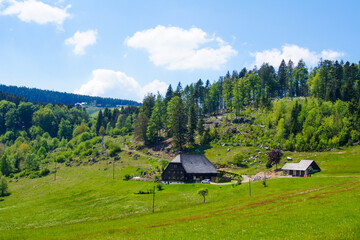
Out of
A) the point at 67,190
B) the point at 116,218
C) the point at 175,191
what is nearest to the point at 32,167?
the point at 67,190

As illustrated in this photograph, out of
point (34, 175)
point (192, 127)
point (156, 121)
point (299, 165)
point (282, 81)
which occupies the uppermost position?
point (282, 81)

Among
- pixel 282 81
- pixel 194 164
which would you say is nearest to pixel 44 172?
pixel 194 164

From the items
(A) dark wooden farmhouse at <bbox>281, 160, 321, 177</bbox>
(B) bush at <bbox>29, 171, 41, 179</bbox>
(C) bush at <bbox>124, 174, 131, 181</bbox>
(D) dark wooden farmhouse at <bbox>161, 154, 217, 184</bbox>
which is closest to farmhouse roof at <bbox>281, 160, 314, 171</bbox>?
(A) dark wooden farmhouse at <bbox>281, 160, 321, 177</bbox>

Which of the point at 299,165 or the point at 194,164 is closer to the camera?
the point at 299,165

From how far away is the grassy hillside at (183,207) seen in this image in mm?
24875

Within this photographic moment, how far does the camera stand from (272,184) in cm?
5938

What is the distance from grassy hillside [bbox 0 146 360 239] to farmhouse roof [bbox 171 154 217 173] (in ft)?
33.7

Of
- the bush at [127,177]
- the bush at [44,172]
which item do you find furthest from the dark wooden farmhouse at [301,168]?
the bush at [44,172]

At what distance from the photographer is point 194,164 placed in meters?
83.0

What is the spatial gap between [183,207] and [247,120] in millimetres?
75511

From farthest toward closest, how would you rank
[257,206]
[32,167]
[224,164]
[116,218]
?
1. [32,167]
2. [224,164]
3. [116,218]
4. [257,206]

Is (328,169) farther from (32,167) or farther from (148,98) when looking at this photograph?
(32,167)

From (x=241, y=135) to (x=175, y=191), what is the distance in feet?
164

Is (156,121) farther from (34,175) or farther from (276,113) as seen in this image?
(34,175)
